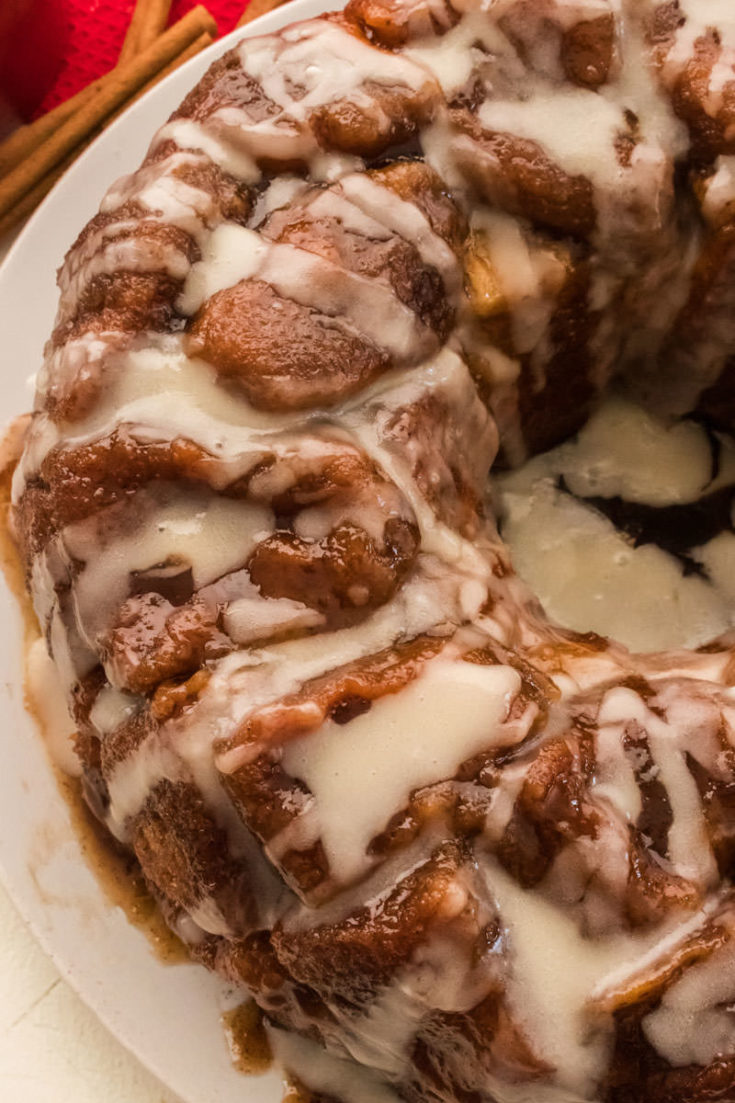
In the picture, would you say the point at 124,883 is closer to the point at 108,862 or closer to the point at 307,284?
the point at 108,862

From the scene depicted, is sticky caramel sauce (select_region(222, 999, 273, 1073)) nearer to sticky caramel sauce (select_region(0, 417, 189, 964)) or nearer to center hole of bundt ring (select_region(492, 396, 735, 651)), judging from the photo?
sticky caramel sauce (select_region(0, 417, 189, 964))

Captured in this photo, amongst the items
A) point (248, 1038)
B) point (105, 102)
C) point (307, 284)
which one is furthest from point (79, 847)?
point (105, 102)

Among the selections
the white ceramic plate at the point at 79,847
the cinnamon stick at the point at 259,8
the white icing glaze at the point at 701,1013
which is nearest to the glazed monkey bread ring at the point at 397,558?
the white icing glaze at the point at 701,1013

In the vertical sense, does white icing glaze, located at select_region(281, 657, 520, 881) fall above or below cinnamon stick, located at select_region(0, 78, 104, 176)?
below

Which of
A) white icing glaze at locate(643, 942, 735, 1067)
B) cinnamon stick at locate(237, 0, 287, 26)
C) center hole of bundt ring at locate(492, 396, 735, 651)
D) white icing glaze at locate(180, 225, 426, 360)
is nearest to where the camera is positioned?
white icing glaze at locate(643, 942, 735, 1067)

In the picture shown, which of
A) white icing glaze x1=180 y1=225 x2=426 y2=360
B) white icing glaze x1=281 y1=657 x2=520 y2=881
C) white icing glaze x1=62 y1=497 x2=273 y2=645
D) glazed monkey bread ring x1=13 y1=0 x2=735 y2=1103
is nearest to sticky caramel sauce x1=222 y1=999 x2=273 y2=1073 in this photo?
glazed monkey bread ring x1=13 y1=0 x2=735 y2=1103

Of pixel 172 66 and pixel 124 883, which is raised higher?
pixel 172 66

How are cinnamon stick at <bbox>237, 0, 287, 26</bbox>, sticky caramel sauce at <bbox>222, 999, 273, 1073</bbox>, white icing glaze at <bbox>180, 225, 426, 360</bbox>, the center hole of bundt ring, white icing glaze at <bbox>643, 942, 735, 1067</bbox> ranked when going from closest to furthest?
white icing glaze at <bbox>643, 942, 735, 1067</bbox>, white icing glaze at <bbox>180, 225, 426, 360</bbox>, sticky caramel sauce at <bbox>222, 999, 273, 1073</bbox>, the center hole of bundt ring, cinnamon stick at <bbox>237, 0, 287, 26</bbox>
